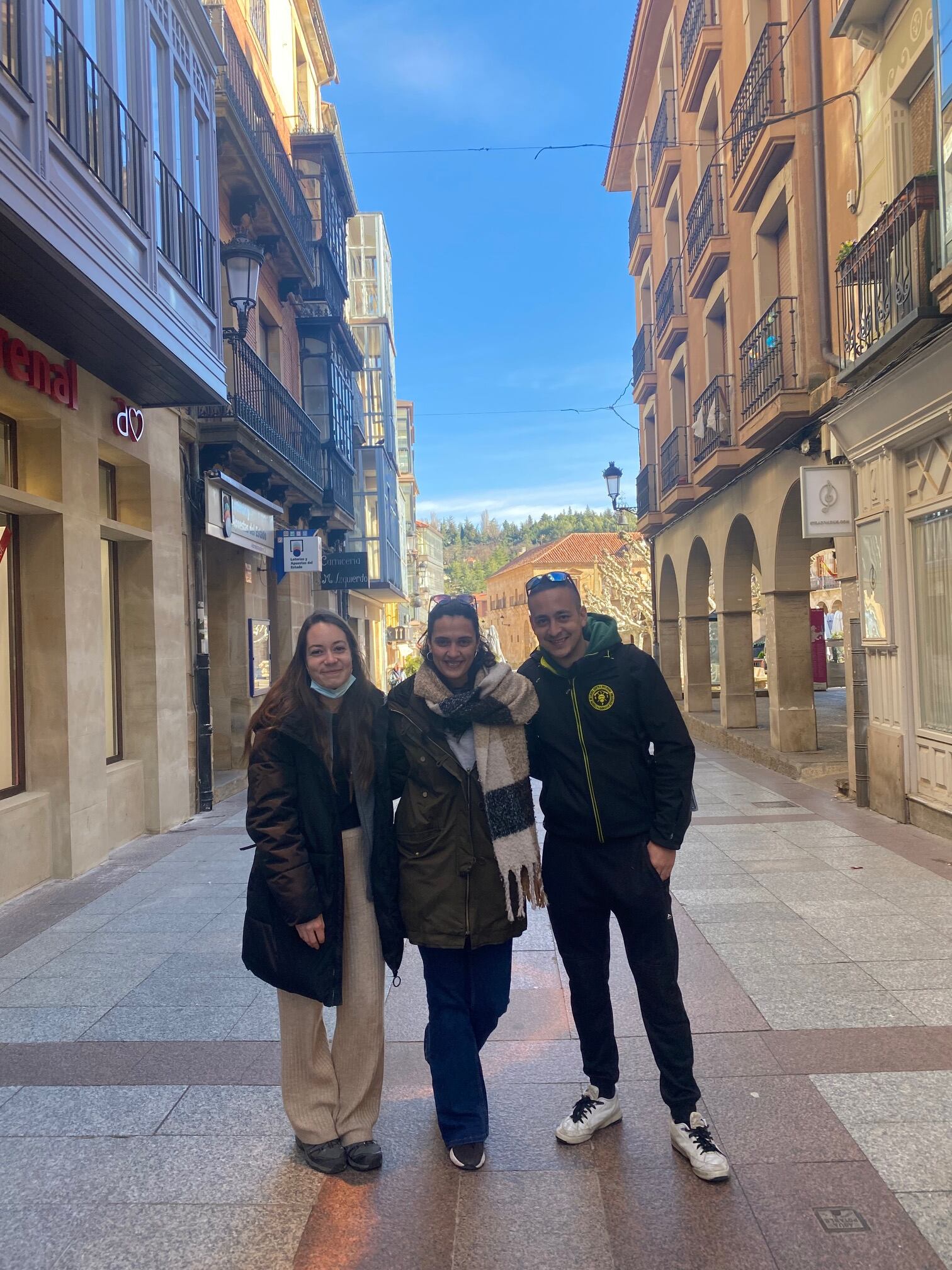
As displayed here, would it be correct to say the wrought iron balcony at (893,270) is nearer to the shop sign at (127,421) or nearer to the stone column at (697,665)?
the shop sign at (127,421)

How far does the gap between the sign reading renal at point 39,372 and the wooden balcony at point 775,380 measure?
298 inches

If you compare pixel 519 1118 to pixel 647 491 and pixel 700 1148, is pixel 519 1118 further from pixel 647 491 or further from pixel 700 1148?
pixel 647 491

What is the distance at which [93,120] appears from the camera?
6.79m

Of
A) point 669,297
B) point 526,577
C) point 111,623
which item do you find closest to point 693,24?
point 669,297

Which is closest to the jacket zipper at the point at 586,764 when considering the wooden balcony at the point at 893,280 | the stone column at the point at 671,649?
the wooden balcony at the point at 893,280

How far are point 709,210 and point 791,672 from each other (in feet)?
24.6

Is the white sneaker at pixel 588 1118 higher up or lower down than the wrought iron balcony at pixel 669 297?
lower down

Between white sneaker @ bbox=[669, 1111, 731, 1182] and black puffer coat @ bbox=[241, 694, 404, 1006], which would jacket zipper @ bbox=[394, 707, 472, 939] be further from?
white sneaker @ bbox=[669, 1111, 731, 1182]

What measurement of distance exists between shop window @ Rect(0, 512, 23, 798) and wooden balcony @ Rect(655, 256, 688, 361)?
1448cm

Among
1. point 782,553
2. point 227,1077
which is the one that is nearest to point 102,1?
point 227,1077

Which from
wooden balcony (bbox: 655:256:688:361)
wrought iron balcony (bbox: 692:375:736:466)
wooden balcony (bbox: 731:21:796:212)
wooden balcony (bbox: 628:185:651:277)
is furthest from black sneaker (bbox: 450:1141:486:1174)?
wooden balcony (bbox: 628:185:651:277)

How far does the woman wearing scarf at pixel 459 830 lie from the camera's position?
3.11 m

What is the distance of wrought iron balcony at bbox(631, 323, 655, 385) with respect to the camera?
24.1 metres

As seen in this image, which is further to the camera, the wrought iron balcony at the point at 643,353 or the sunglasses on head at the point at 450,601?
the wrought iron balcony at the point at 643,353
